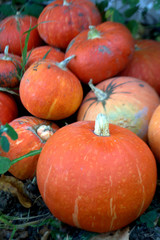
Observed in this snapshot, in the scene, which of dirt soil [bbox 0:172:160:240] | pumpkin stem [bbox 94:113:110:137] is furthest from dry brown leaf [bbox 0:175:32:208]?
pumpkin stem [bbox 94:113:110:137]

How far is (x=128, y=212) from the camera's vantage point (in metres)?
1.20

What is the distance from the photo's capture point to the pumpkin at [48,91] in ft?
5.45

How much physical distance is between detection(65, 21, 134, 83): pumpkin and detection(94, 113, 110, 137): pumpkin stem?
735mm

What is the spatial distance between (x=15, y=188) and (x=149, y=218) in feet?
2.30

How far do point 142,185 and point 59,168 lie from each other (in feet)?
1.23

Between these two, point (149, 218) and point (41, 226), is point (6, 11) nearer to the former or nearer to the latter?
point (41, 226)

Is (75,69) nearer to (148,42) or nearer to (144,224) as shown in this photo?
(148,42)

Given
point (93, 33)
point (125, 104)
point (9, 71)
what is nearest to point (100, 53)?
point (93, 33)

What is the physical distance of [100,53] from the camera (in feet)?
6.27

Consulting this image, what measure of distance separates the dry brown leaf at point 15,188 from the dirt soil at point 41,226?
2 cm

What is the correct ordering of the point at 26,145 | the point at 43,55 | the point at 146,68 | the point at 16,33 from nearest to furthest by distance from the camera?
the point at 26,145 < the point at 43,55 < the point at 146,68 < the point at 16,33

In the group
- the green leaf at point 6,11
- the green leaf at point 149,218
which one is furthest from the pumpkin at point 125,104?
the green leaf at point 6,11

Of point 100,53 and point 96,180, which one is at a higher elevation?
point 100,53

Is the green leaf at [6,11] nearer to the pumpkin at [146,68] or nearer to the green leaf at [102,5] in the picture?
the green leaf at [102,5]
